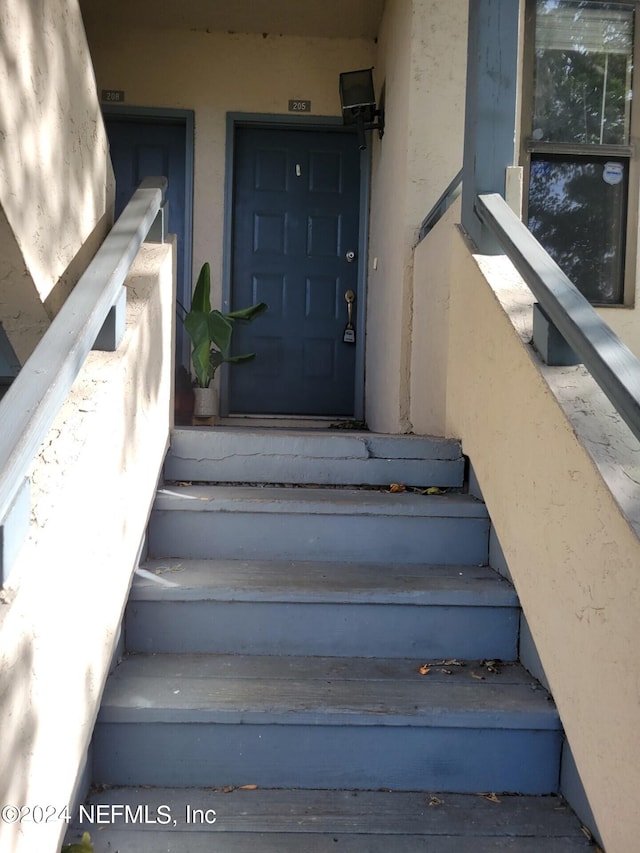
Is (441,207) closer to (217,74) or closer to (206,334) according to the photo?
(206,334)

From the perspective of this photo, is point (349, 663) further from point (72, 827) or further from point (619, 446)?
point (619, 446)

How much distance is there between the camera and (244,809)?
170 centimetres

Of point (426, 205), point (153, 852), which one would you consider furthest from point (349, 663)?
point (426, 205)

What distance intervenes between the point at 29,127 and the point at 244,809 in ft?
6.01

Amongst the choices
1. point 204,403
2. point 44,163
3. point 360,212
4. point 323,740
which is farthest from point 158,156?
point 323,740

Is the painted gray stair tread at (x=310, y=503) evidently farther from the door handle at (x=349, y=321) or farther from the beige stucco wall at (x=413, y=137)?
the door handle at (x=349, y=321)

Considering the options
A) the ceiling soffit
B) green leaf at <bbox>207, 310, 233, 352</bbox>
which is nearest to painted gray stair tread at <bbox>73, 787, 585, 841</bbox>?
green leaf at <bbox>207, 310, 233, 352</bbox>

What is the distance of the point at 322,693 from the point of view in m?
1.86

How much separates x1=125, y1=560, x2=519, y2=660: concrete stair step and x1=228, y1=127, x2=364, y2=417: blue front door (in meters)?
3.47

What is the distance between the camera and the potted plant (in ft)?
14.2

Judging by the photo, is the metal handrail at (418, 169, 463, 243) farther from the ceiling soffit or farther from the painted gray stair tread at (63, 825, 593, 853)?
the painted gray stair tread at (63, 825, 593, 853)

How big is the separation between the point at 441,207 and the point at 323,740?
101 inches

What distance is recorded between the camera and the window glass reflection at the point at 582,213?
444cm

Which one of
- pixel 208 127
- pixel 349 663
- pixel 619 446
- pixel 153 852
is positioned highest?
pixel 208 127
